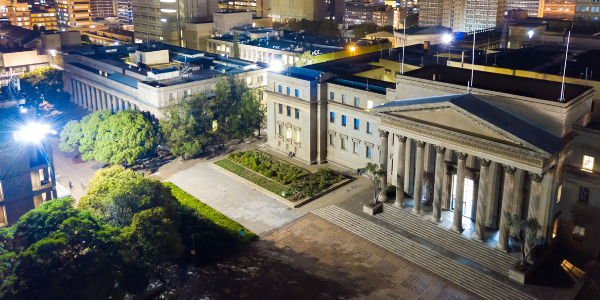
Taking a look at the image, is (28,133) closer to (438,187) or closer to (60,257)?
(60,257)

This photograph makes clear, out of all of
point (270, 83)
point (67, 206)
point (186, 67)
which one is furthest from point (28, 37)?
point (67, 206)

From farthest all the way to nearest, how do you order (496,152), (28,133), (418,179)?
(418,179) < (28,133) < (496,152)

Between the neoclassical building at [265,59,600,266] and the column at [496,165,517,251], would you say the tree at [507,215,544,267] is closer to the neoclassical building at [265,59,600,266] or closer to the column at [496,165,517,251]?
the column at [496,165,517,251]

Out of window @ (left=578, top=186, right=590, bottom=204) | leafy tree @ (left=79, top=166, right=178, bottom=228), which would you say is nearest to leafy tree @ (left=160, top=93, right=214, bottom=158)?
leafy tree @ (left=79, top=166, right=178, bottom=228)

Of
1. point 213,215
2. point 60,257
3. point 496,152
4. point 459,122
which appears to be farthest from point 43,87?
point 496,152

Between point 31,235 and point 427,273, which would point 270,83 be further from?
point 31,235

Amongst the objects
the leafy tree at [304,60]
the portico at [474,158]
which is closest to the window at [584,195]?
the portico at [474,158]
